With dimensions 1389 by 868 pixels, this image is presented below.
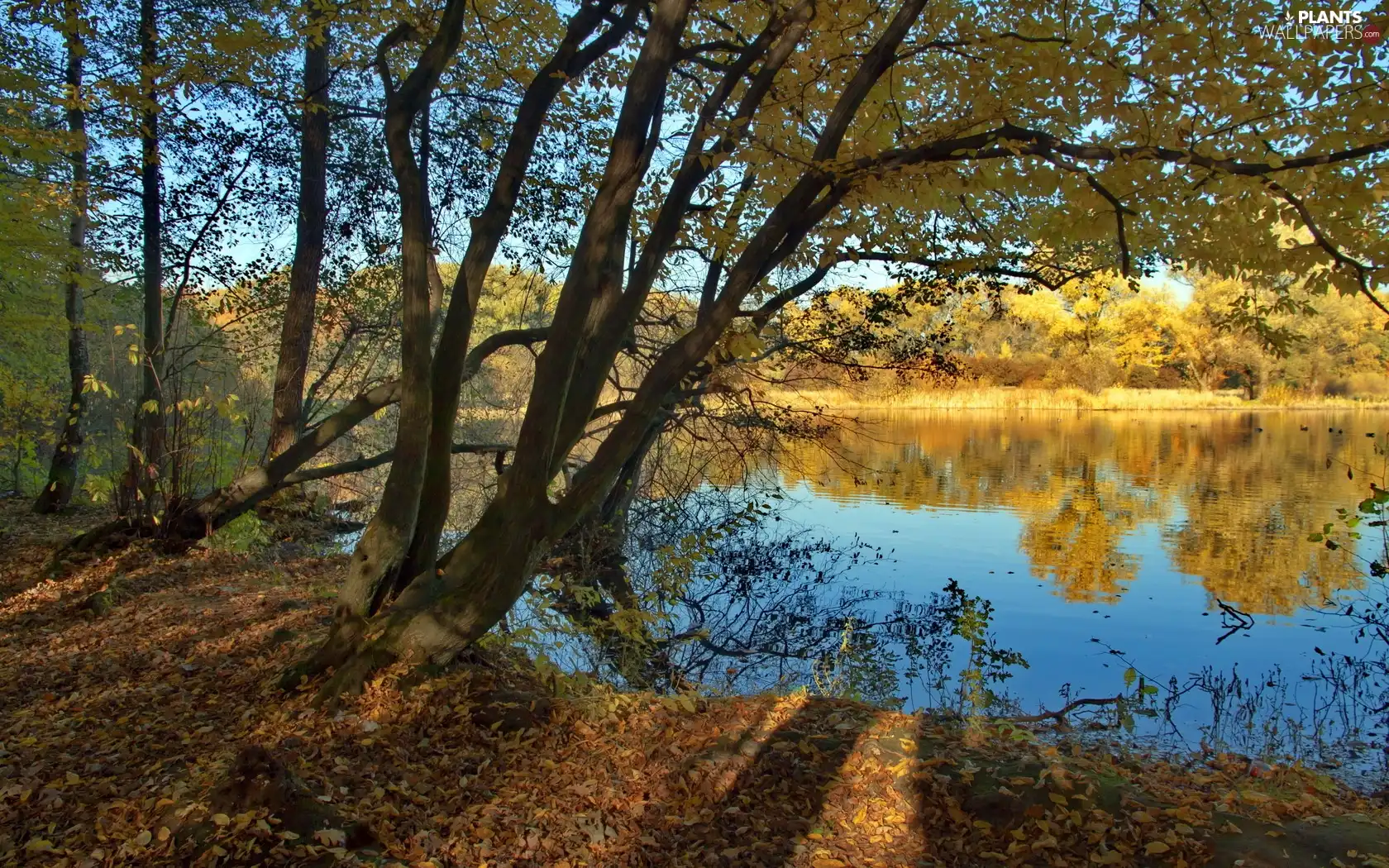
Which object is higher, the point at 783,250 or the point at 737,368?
the point at 783,250

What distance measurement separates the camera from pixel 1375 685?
6203 millimetres

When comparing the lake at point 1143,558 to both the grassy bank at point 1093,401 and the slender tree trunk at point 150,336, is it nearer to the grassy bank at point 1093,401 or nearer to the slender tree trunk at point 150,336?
the slender tree trunk at point 150,336

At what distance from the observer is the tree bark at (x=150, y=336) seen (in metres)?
6.99

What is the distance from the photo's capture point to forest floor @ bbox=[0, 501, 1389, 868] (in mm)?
2609

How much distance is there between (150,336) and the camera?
26.8 feet

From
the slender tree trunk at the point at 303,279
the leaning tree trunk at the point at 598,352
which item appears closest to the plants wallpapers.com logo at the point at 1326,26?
the leaning tree trunk at the point at 598,352

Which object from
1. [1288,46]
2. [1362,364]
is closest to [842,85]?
[1288,46]

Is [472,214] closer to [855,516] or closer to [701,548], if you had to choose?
[701,548]

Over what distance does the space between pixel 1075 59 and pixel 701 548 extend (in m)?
5.84

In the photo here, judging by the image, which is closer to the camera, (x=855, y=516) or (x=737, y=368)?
(x=737, y=368)

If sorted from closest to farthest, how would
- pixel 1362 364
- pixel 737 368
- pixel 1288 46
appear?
pixel 1288 46, pixel 737 368, pixel 1362 364

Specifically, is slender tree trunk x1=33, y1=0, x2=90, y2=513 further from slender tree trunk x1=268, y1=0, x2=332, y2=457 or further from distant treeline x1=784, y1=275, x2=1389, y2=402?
distant treeline x1=784, y1=275, x2=1389, y2=402

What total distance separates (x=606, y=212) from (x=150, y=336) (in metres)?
6.74

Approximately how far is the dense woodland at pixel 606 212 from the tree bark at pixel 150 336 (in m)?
0.05
